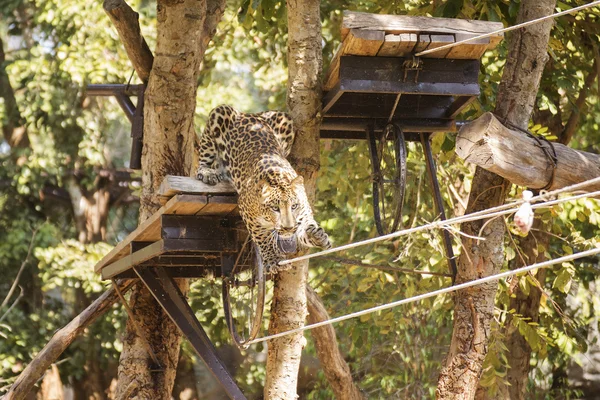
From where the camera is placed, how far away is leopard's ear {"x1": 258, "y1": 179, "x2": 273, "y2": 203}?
5.10 meters

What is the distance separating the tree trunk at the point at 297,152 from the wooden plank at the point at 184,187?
80 cm

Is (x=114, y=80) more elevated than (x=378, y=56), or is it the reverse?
(x=378, y=56)

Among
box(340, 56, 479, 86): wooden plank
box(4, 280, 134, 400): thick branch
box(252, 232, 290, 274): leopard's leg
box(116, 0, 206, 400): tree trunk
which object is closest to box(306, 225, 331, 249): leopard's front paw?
box(252, 232, 290, 274): leopard's leg

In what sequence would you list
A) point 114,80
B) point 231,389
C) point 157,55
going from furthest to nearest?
point 114,80
point 157,55
point 231,389

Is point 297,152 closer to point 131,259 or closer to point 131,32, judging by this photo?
point 131,259

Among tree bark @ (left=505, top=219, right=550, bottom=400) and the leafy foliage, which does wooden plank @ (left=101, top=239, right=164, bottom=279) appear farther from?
tree bark @ (left=505, top=219, right=550, bottom=400)

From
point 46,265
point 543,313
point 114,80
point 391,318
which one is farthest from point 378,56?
point 46,265

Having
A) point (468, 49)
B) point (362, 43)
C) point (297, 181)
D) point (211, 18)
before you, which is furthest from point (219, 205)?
point (211, 18)

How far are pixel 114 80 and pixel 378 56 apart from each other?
6.02m

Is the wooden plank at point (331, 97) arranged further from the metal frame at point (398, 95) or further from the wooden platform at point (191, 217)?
the wooden platform at point (191, 217)

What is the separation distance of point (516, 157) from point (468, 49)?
847 millimetres

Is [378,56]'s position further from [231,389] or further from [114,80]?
[114,80]

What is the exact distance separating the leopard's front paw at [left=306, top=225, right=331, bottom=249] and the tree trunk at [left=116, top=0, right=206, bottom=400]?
238 cm

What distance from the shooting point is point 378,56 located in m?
5.52
